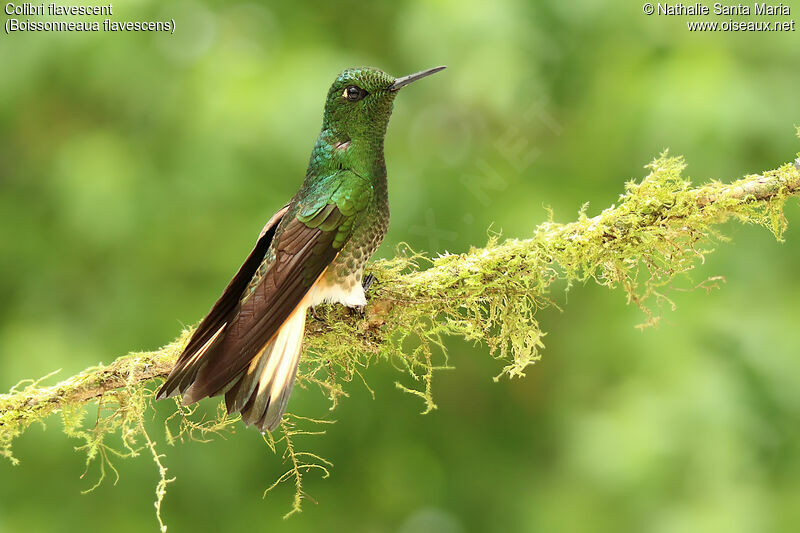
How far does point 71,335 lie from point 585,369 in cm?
355

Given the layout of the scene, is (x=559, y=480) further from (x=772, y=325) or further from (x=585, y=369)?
(x=772, y=325)

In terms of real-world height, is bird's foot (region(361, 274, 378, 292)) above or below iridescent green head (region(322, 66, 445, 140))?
below

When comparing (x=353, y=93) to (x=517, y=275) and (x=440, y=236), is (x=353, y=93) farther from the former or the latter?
(x=440, y=236)

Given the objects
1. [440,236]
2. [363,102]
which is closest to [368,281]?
[363,102]

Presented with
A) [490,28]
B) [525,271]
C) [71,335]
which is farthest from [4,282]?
[525,271]

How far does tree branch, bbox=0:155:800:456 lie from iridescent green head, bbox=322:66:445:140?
42cm

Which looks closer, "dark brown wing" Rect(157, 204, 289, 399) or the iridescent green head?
"dark brown wing" Rect(157, 204, 289, 399)

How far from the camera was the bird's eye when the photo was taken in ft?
8.82

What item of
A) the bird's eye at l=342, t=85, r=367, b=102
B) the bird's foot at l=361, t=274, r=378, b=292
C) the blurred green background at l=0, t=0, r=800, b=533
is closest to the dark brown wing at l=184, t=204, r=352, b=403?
the bird's foot at l=361, t=274, r=378, b=292

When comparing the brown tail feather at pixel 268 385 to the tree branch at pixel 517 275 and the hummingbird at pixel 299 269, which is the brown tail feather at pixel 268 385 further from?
the tree branch at pixel 517 275

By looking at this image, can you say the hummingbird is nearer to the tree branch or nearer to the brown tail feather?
the brown tail feather

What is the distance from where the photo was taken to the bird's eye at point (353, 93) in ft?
8.82

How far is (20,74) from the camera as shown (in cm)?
585

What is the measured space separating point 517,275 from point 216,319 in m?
0.87
